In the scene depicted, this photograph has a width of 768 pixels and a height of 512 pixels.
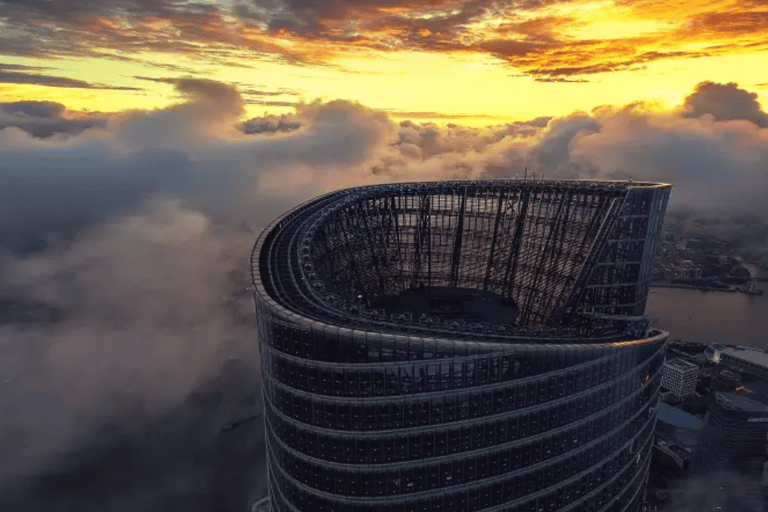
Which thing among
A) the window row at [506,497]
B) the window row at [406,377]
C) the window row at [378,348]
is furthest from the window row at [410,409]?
the window row at [506,497]

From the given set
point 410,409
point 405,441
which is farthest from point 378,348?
point 405,441

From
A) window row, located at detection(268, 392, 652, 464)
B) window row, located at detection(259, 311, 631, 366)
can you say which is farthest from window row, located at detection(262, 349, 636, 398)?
window row, located at detection(268, 392, 652, 464)

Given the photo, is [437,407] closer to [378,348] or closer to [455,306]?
[378,348]

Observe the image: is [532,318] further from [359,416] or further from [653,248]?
[359,416]

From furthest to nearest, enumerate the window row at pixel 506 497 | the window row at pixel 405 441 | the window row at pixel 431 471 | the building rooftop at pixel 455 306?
the building rooftop at pixel 455 306
the window row at pixel 506 497
the window row at pixel 431 471
the window row at pixel 405 441

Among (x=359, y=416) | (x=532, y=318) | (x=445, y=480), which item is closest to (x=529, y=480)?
(x=445, y=480)

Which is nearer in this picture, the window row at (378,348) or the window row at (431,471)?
the window row at (378,348)

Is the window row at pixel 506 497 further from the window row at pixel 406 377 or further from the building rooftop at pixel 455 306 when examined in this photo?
the building rooftop at pixel 455 306

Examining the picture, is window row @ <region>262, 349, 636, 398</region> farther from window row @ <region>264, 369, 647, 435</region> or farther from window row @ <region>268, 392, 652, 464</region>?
window row @ <region>268, 392, 652, 464</region>
